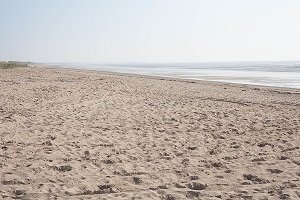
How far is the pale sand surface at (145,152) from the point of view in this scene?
5.40 m

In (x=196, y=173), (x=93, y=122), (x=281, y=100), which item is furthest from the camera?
(x=281, y=100)

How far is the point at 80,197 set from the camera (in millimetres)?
5066

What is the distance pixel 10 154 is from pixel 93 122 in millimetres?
3469

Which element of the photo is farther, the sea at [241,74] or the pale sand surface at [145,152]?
the sea at [241,74]

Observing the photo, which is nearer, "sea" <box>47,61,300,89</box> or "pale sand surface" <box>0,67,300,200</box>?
"pale sand surface" <box>0,67,300,200</box>

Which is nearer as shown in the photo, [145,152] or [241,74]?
[145,152]

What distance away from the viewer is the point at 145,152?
7.34m

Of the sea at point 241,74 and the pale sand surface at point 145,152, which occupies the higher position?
the sea at point 241,74

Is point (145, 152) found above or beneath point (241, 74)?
beneath

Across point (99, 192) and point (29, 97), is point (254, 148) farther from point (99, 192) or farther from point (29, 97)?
point (29, 97)

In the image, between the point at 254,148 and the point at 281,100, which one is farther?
the point at 281,100

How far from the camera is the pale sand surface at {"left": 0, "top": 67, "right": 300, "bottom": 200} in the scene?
213 inches

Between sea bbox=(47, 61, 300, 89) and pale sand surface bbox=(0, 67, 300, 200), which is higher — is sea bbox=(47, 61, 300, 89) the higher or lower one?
the higher one

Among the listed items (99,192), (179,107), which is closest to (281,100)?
(179,107)
